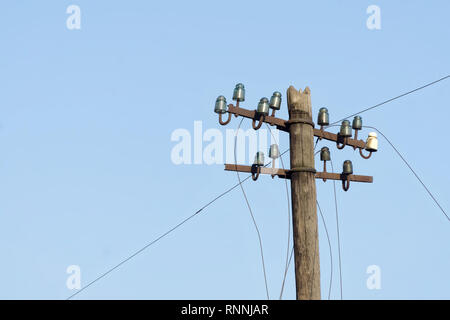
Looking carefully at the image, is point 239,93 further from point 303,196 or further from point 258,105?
point 303,196

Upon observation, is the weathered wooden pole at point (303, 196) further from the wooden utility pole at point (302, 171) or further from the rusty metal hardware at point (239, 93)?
the rusty metal hardware at point (239, 93)

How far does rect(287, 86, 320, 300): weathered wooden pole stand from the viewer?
11.7 metres

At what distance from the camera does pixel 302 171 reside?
479 inches

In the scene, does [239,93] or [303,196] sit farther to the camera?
[239,93]

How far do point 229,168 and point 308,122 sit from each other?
1.28m

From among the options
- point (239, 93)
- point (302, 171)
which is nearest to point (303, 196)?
point (302, 171)

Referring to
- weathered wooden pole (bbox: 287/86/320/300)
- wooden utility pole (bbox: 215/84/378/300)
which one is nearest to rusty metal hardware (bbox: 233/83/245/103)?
wooden utility pole (bbox: 215/84/378/300)

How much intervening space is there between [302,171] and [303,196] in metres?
0.36

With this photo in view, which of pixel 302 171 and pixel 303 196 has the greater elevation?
pixel 302 171

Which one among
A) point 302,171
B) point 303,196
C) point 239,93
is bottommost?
point 303,196

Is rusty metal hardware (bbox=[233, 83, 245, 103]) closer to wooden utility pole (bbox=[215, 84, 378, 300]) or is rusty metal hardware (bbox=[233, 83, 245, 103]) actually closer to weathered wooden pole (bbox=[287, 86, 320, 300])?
wooden utility pole (bbox=[215, 84, 378, 300])
